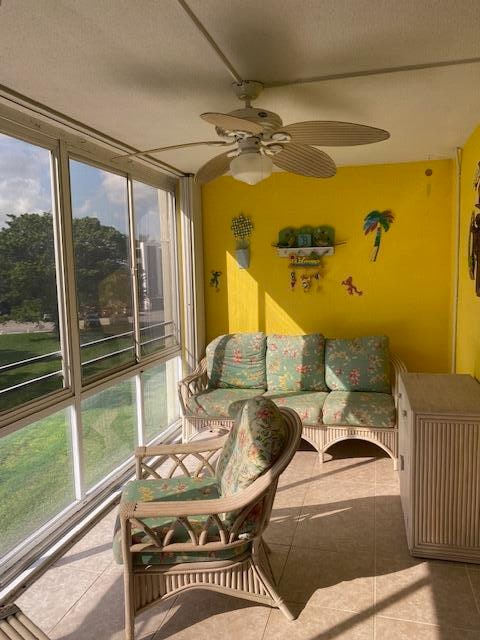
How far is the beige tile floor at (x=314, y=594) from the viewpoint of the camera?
7.31 feet

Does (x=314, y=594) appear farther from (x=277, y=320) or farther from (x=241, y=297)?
(x=241, y=297)

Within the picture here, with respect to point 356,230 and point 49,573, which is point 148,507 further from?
point 356,230

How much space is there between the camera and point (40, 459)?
→ 3.40m

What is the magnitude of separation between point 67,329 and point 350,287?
9.00 ft

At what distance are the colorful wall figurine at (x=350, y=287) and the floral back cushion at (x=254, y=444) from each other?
8.67 feet

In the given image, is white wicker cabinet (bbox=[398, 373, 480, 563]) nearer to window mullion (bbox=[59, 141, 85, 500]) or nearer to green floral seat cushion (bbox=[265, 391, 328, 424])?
green floral seat cushion (bbox=[265, 391, 328, 424])

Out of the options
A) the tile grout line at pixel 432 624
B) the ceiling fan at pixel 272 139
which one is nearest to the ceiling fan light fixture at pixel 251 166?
the ceiling fan at pixel 272 139

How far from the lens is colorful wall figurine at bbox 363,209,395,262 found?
4.67 m

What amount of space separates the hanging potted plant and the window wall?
88cm

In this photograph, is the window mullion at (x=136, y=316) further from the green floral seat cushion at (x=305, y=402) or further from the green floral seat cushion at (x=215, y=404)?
the green floral seat cushion at (x=305, y=402)

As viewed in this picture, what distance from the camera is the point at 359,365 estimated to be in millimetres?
4367

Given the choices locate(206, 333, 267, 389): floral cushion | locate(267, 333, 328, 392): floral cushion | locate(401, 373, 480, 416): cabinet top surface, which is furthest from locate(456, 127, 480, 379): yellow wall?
locate(206, 333, 267, 389): floral cushion

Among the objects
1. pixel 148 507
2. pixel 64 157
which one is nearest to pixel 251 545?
pixel 148 507

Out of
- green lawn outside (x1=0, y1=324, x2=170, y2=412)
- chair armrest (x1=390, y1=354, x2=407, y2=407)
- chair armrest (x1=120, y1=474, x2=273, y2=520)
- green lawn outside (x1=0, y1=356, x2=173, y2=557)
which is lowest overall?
green lawn outside (x1=0, y1=356, x2=173, y2=557)
